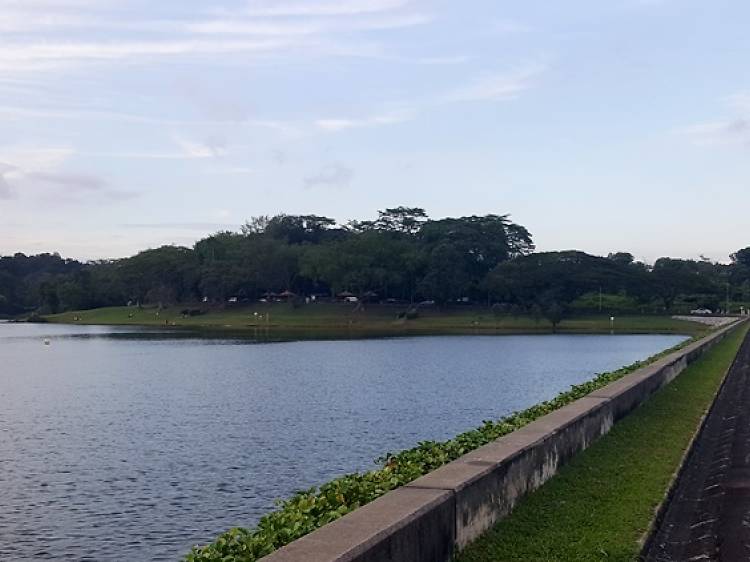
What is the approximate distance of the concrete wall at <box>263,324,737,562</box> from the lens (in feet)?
20.0

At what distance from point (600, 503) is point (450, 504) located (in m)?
2.95

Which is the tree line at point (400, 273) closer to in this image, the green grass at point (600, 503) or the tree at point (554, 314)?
the tree at point (554, 314)

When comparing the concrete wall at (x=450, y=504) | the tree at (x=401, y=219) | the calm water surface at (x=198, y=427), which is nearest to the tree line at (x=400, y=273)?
the tree at (x=401, y=219)

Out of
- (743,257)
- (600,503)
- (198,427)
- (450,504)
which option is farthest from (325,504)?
(743,257)

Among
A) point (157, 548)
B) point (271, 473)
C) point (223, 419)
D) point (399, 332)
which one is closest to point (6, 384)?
point (223, 419)

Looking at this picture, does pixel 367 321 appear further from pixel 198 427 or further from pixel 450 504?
pixel 450 504

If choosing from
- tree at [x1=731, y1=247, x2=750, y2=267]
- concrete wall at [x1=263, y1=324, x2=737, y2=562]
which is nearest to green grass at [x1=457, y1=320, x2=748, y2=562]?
concrete wall at [x1=263, y1=324, x2=737, y2=562]

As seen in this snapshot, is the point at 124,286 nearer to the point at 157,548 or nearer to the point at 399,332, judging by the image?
the point at 399,332

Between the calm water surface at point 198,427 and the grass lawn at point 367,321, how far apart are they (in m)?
42.5

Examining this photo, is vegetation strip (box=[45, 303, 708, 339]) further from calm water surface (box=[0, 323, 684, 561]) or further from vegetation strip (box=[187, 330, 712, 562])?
vegetation strip (box=[187, 330, 712, 562])

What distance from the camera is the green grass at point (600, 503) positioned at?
25.7ft

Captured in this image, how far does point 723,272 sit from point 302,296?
9130 cm

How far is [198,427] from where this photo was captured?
27.7 meters

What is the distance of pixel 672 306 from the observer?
400 feet
